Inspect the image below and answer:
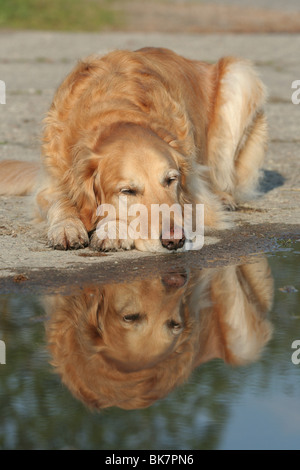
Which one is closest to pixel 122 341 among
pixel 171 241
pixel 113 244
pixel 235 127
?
pixel 171 241

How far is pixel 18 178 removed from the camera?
291 inches

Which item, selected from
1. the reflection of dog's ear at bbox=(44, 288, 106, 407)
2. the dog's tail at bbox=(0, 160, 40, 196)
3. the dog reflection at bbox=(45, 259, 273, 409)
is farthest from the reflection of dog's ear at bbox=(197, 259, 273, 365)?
the dog's tail at bbox=(0, 160, 40, 196)

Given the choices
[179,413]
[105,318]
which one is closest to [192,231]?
[105,318]

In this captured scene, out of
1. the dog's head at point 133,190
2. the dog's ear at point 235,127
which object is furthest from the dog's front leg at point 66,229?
the dog's ear at point 235,127

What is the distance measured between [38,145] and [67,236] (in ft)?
12.8

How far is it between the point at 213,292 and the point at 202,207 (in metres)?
1.79

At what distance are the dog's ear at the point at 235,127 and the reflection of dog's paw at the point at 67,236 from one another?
204 cm

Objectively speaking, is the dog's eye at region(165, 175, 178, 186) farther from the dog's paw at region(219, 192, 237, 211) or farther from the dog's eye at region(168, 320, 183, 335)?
the dog's paw at region(219, 192, 237, 211)

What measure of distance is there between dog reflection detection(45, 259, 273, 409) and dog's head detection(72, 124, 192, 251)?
47 centimetres

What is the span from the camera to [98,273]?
506cm

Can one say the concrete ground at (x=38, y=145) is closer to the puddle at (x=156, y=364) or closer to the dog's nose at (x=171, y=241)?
the dog's nose at (x=171, y=241)

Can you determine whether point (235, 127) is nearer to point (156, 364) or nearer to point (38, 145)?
point (38, 145)

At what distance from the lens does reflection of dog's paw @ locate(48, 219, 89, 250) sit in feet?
18.6
